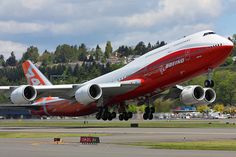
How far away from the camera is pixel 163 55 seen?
2389 inches

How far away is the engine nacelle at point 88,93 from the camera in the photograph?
64812 millimetres

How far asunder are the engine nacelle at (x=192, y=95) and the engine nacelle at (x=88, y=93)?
9.56 metres

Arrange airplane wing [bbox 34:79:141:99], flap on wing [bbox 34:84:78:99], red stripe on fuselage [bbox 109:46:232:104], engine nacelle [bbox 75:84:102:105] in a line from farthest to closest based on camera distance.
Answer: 1. flap on wing [bbox 34:84:78:99]
2. engine nacelle [bbox 75:84:102:105]
3. airplane wing [bbox 34:79:141:99]
4. red stripe on fuselage [bbox 109:46:232:104]

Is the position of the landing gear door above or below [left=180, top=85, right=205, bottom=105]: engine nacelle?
above

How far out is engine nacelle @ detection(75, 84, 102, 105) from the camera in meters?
64.8

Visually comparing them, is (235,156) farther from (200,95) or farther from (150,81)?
(200,95)

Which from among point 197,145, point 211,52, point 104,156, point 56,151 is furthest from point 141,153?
point 211,52

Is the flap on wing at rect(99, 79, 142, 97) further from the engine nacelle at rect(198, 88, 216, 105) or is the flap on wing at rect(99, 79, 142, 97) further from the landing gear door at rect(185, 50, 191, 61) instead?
the engine nacelle at rect(198, 88, 216, 105)

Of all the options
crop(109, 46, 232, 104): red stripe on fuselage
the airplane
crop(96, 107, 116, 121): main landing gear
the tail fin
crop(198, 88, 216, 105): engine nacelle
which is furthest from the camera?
the tail fin

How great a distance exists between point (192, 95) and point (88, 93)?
1157 cm

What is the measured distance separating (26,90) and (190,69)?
17.3m

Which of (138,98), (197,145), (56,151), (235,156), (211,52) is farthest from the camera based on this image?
(138,98)

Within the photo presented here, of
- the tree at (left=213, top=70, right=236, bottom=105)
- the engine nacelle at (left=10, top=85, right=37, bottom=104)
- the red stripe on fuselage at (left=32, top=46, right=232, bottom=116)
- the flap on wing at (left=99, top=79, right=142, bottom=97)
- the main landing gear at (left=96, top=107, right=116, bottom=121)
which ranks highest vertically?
the tree at (left=213, top=70, right=236, bottom=105)

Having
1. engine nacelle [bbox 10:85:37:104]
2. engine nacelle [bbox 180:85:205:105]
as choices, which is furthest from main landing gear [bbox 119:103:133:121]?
engine nacelle [bbox 10:85:37:104]
